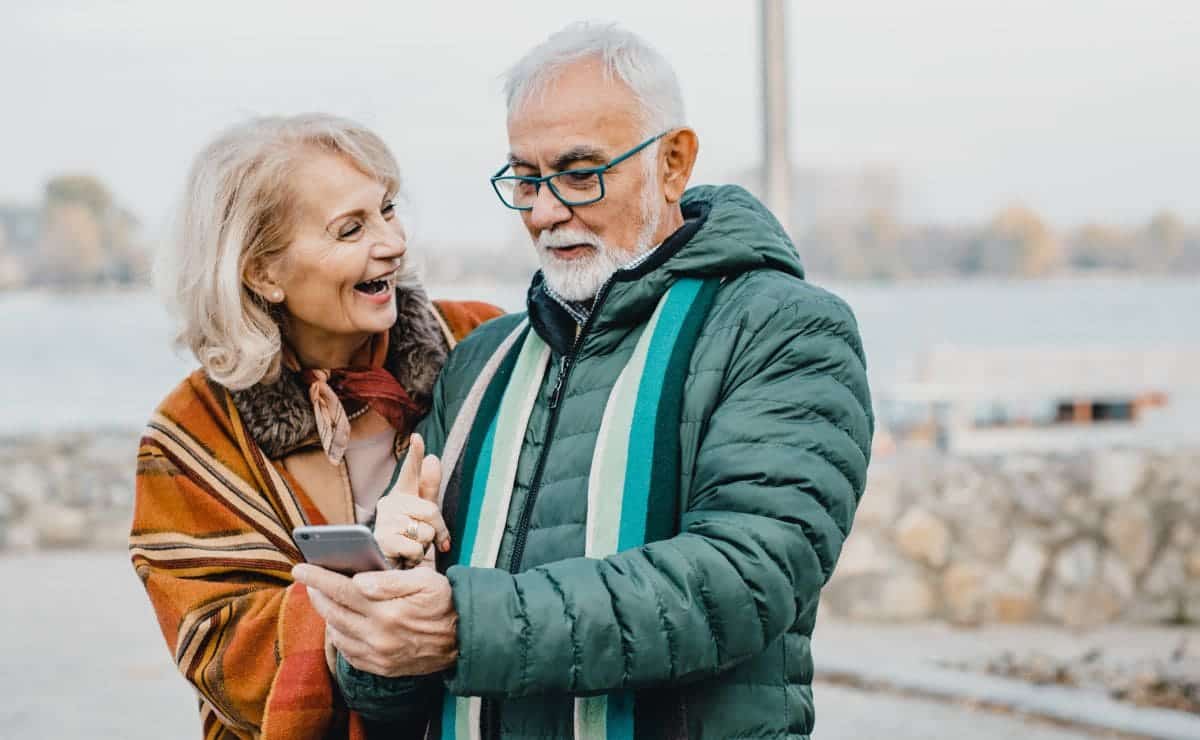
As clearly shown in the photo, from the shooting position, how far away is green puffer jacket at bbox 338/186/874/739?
176 cm

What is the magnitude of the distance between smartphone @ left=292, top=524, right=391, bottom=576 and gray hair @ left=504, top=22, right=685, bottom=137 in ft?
2.27

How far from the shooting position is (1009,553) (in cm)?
695

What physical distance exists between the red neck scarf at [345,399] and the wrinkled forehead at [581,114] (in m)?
0.61

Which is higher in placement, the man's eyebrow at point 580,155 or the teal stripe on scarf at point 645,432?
the man's eyebrow at point 580,155

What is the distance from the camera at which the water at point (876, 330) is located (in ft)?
74.4

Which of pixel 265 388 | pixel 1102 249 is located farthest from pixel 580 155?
pixel 1102 249

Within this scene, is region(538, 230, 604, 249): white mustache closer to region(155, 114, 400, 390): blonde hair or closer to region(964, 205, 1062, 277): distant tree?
region(155, 114, 400, 390): blonde hair

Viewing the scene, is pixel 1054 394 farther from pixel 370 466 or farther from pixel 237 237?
pixel 237 237

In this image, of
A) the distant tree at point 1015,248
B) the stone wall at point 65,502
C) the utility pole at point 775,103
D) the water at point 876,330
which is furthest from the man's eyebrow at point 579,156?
the distant tree at point 1015,248

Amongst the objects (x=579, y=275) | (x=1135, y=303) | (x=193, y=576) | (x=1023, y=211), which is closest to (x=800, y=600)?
(x=579, y=275)

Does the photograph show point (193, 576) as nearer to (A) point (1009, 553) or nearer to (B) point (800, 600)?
(B) point (800, 600)

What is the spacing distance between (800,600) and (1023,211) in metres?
54.0

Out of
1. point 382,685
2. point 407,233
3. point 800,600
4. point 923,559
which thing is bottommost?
point 923,559

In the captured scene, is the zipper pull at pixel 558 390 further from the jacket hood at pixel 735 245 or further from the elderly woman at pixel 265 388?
the elderly woman at pixel 265 388
